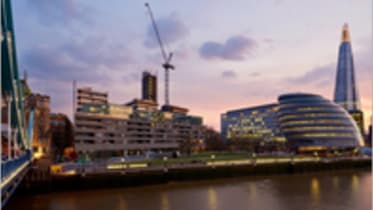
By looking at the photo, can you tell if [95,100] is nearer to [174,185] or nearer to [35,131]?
[35,131]

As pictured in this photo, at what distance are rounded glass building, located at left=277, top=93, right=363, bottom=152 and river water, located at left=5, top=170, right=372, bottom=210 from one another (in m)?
81.1

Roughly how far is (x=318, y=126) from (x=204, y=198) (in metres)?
96.8

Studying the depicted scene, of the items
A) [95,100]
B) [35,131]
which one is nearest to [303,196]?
[35,131]

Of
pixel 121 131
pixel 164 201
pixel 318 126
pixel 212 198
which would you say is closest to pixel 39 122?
pixel 121 131

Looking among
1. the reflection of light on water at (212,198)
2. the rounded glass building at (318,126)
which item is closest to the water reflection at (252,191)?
the reflection of light on water at (212,198)

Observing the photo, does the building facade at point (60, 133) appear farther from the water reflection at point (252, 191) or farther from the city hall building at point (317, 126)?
the city hall building at point (317, 126)

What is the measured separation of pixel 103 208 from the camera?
87.1ft

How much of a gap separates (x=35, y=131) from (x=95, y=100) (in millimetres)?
58454

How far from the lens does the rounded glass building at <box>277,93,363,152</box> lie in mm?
114500

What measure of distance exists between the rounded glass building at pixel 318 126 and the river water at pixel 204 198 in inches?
3192

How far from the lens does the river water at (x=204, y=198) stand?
27375mm

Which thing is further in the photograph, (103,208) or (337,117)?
(337,117)

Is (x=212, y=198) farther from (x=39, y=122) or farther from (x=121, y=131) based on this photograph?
(x=121, y=131)

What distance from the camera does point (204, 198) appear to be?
31.4 metres
